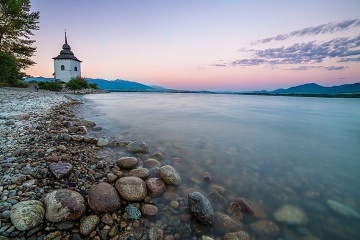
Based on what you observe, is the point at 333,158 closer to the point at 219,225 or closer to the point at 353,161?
the point at 353,161

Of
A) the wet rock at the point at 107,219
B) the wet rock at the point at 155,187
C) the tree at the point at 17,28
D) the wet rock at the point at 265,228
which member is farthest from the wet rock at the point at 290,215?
the tree at the point at 17,28

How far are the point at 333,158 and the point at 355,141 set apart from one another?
360 cm

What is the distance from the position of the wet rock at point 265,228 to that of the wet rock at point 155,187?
1.41 m

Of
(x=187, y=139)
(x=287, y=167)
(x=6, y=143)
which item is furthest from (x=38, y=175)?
(x=287, y=167)

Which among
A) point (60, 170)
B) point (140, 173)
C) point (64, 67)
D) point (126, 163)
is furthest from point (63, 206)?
point (64, 67)

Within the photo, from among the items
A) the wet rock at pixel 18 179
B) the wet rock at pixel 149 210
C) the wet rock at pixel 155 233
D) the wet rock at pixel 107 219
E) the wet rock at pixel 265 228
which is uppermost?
the wet rock at pixel 18 179

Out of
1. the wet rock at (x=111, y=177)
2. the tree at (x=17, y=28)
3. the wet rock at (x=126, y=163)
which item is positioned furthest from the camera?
the tree at (x=17, y=28)

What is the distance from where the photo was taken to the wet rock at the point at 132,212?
238 cm

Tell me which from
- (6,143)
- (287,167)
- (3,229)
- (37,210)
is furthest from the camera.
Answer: (287,167)

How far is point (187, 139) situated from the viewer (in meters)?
6.82

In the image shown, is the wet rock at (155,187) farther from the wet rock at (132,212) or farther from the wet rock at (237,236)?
the wet rock at (237,236)

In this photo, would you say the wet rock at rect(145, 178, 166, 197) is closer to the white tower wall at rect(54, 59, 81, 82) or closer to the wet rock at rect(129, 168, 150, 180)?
the wet rock at rect(129, 168, 150, 180)

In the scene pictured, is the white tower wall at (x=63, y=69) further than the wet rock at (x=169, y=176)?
Yes

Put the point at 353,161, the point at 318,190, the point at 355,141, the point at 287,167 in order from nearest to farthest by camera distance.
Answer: the point at 318,190 < the point at 287,167 < the point at 353,161 < the point at 355,141
